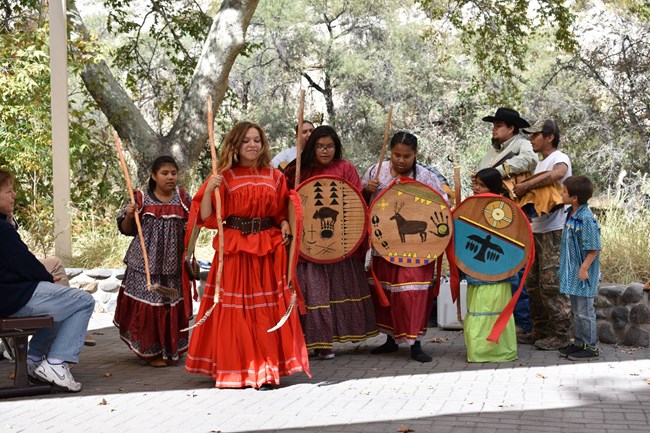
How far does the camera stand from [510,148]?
26.7 feet

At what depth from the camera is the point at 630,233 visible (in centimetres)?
1012

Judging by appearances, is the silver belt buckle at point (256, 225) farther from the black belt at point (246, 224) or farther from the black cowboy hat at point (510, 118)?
the black cowboy hat at point (510, 118)

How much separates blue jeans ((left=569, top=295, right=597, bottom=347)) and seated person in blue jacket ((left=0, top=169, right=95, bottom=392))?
152 inches

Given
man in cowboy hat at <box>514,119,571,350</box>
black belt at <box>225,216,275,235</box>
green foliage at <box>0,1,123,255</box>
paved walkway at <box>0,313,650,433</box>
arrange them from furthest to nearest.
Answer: green foliage at <box>0,1,123,255</box>, man in cowboy hat at <box>514,119,571,350</box>, black belt at <box>225,216,275,235</box>, paved walkway at <box>0,313,650,433</box>

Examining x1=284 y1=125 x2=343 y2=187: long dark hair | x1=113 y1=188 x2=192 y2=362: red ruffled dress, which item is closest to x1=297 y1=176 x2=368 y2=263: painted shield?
x1=284 y1=125 x2=343 y2=187: long dark hair

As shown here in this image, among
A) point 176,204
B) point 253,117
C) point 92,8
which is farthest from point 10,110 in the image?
point 92,8

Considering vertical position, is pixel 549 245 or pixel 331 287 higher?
pixel 549 245

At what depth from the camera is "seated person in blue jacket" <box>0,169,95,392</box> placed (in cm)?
631

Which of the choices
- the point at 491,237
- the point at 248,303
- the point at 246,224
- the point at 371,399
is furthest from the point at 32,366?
the point at 491,237

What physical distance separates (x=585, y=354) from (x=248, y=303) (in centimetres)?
291

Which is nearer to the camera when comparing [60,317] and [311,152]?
[60,317]

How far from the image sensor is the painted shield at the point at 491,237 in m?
7.54

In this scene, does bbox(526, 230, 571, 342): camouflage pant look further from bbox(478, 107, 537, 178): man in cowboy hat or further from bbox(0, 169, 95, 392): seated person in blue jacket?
bbox(0, 169, 95, 392): seated person in blue jacket

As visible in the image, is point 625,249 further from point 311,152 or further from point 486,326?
point 311,152
